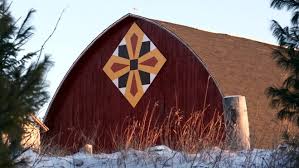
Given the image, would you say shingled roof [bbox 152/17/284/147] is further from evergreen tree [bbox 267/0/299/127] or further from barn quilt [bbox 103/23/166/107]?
evergreen tree [bbox 267/0/299/127]

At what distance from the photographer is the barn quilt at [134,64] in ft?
87.2

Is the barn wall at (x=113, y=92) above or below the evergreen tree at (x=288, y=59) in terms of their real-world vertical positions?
above

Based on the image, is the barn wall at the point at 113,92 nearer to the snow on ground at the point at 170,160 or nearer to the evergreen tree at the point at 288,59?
the snow on ground at the point at 170,160

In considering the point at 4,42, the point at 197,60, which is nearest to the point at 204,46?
the point at 197,60

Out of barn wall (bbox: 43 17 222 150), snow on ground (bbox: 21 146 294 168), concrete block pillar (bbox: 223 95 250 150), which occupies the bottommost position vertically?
snow on ground (bbox: 21 146 294 168)

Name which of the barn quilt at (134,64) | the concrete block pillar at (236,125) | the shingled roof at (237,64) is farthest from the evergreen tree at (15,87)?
the barn quilt at (134,64)

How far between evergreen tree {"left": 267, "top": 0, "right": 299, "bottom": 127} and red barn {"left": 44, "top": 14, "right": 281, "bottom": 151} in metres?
14.4

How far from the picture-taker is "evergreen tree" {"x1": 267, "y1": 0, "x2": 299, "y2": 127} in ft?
26.2

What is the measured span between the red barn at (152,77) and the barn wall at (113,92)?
32 millimetres

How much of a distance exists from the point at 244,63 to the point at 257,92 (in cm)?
202

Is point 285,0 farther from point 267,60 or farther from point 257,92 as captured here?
point 267,60

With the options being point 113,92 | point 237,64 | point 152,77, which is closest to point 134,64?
point 152,77

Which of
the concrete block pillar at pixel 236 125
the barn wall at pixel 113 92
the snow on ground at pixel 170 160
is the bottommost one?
the snow on ground at pixel 170 160


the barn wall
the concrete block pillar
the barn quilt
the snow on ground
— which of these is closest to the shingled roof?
the barn wall
